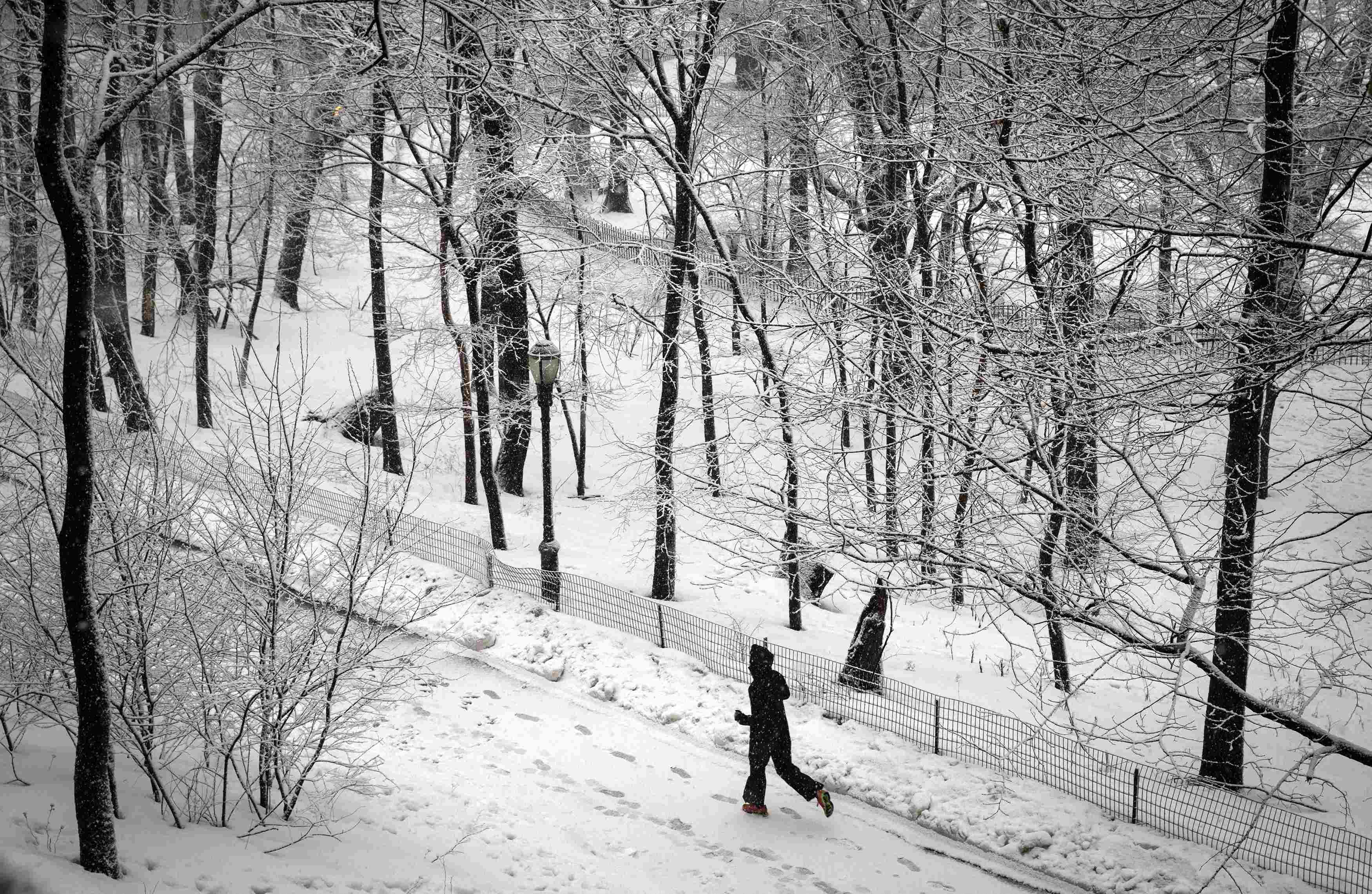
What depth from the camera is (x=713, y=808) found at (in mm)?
8625

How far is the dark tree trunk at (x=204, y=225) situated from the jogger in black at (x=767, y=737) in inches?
523

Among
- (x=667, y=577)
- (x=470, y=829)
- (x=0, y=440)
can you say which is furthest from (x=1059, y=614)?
(x=667, y=577)

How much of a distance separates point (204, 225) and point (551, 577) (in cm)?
1465

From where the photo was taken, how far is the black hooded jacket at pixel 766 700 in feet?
27.5

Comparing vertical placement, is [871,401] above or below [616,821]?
above

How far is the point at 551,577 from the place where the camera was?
1284 cm

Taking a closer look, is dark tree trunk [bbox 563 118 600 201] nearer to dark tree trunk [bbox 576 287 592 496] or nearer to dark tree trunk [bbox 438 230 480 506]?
dark tree trunk [bbox 576 287 592 496]

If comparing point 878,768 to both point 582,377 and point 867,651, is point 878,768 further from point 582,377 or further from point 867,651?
point 582,377

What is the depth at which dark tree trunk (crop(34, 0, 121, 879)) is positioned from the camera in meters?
4.46

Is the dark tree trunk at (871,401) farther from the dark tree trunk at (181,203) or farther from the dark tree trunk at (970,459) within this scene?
the dark tree trunk at (181,203)

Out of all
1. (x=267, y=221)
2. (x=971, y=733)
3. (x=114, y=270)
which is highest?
(x=267, y=221)

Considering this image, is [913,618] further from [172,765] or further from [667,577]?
[172,765]

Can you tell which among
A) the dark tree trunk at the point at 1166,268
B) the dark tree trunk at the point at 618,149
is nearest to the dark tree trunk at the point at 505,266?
the dark tree trunk at the point at 618,149

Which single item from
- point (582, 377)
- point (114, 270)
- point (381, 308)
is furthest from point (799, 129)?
point (114, 270)
